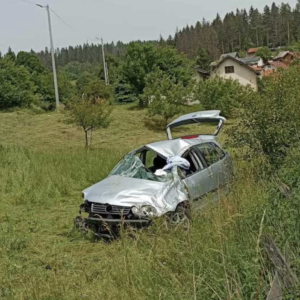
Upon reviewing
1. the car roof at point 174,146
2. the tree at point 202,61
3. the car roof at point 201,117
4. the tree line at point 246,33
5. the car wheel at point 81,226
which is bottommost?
the car wheel at point 81,226

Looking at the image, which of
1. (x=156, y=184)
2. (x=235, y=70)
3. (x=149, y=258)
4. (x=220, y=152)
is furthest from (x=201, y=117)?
(x=235, y=70)

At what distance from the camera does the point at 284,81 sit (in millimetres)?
8586

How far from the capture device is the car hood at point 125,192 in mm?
6820

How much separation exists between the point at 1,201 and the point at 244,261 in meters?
8.80

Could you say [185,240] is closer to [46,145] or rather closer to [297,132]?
[297,132]

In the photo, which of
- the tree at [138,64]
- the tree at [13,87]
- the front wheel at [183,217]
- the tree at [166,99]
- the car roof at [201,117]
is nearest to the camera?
the front wheel at [183,217]

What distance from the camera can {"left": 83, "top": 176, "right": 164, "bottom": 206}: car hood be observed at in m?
6.82

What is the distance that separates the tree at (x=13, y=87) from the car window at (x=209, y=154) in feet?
135

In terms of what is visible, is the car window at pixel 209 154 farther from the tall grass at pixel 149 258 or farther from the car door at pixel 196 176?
the tall grass at pixel 149 258

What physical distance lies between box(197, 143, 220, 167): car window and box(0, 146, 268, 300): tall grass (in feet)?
4.24

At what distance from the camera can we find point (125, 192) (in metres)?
7.00

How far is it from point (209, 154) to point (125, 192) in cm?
218

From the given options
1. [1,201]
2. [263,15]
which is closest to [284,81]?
[1,201]

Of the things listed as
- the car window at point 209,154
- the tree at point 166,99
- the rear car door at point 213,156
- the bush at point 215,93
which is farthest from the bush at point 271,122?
the bush at point 215,93
